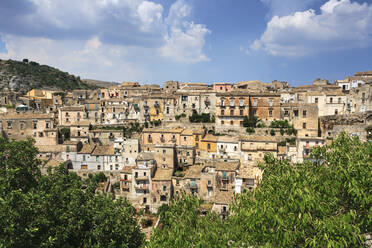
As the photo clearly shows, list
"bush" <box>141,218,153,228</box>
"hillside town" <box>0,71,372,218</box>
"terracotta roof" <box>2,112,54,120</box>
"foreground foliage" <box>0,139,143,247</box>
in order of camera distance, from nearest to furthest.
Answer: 1. "foreground foliage" <box>0,139,143,247</box>
2. "bush" <box>141,218,153,228</box>
3. "hillside town" <box>0,71,372,218</box>
4. "terracotta roof" <box>2,112,54,120</box>

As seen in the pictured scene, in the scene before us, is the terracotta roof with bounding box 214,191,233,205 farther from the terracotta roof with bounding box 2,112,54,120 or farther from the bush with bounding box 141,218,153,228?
the terracotta roof with bounding box 2,112,54,120

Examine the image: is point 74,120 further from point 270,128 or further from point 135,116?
point 270,128

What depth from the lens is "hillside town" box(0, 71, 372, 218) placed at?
38.8 metres

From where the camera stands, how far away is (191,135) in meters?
44.4

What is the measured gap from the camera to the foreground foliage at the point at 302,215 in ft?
32.9

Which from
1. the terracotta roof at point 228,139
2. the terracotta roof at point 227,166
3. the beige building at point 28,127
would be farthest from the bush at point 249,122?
the beige building at point 28,127

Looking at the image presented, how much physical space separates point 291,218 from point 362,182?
3323mm

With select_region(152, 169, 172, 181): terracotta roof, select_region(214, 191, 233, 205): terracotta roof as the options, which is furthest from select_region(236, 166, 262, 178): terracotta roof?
select_region(152, 169, 172, 181): terracotta roof

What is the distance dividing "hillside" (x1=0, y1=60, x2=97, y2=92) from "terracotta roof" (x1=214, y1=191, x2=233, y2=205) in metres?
86.0

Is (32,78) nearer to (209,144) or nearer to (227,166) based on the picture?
(209,144)

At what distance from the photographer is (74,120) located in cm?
5481

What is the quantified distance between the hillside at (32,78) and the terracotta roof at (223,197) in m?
86.0

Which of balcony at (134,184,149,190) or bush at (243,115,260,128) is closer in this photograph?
balcony at (134,184,149,190)

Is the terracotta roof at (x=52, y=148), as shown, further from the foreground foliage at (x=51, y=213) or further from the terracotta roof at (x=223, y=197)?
the terracotta roof at (x=223, y=197)
